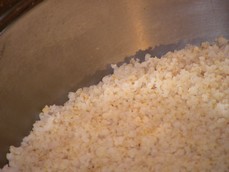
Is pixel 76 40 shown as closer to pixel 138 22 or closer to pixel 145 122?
pixel 138 22

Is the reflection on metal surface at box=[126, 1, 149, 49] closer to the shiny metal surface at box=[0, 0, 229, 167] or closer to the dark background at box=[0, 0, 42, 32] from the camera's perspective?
the shiny metal surface at box=[0, 0, 229, 167]

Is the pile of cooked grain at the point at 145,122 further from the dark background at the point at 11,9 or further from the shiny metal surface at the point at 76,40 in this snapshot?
the dark background at the point at 11,9

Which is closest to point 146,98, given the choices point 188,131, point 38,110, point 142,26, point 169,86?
point 169,86

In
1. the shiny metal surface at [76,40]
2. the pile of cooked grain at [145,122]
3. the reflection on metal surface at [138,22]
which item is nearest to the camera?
the pile of cooked grain at [145,122]

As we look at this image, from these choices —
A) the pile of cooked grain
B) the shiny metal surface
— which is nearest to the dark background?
the shiny metal surface

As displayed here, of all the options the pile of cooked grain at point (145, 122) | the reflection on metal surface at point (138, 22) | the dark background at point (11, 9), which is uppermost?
the dark background at point (11, 9)

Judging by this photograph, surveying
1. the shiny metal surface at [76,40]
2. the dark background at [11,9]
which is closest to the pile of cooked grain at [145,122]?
the shiny metal surface at [76,40]

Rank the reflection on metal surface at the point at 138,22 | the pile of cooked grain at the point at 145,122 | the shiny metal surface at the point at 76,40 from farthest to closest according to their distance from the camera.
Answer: the reflection on metal surface at the point at 138,22 → the shiny metal surface at the point at 76,40 → the pile of cooked grain at the point at 145,122
